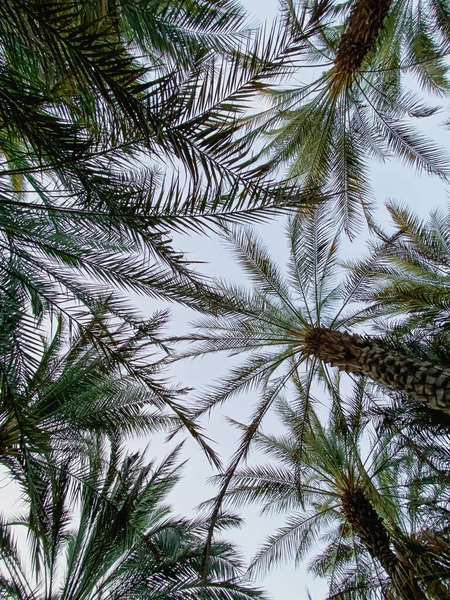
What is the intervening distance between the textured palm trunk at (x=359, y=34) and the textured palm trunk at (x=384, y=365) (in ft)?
11.4

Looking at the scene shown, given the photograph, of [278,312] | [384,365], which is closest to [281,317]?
[278,312]

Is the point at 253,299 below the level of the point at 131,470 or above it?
above

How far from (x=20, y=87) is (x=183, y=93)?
3.79 feet

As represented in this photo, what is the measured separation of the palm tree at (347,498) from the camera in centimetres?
559

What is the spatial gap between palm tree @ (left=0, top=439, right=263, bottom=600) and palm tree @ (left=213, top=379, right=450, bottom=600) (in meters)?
1.62

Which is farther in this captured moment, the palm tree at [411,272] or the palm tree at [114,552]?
the palm tree at [411,272]

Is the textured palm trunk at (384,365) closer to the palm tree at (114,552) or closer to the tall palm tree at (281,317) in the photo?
the tall palm tree at (281,317)

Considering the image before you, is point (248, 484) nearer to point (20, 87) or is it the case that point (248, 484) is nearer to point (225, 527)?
point (225, 527)

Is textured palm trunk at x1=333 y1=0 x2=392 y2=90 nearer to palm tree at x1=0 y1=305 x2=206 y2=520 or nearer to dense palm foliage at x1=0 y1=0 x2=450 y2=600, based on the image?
dense palm foliage at x1=0 y1=0 x2=450 y2=600

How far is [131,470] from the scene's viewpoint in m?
5.62

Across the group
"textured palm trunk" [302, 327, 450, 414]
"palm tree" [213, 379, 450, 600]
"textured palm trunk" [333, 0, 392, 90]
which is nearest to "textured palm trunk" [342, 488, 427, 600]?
"palm tree" [213, 379, 450, 600]

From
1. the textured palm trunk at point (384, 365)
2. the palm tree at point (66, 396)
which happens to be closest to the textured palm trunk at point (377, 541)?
the textured palm trunk at point (384, 365)

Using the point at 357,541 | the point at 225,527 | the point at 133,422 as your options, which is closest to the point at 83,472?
the point at 133,422

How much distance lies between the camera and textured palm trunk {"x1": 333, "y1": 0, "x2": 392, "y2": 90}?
15.1 ft
